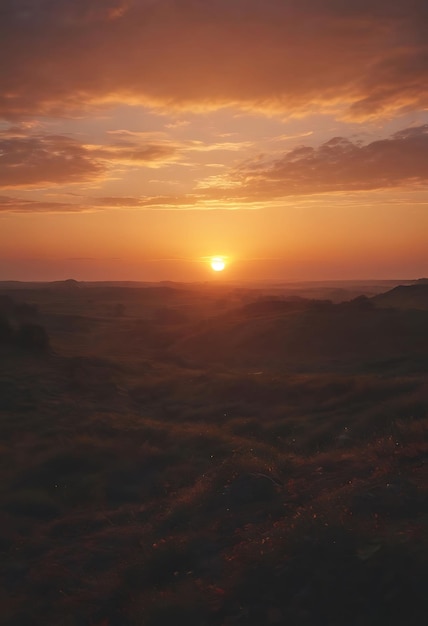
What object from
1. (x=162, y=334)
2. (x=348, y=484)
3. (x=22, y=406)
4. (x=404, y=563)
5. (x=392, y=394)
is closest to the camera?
(x=404, y=563)

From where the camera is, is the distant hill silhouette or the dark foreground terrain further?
the distant hill silhouette

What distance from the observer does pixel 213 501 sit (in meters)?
13.6

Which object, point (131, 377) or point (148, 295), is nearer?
point (131, 377)

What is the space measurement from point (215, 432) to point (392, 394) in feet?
27.5

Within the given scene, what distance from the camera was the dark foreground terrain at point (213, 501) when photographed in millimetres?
8641

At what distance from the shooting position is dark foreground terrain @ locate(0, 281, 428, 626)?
8.64m

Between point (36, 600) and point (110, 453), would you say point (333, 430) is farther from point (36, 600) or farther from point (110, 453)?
point (36, 600)

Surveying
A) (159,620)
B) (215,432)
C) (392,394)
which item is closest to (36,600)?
(159,620)

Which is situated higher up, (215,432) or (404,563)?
(404,563)

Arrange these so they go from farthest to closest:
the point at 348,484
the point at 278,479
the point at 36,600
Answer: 1. the point at 278,479
2. the point at 348,484
3. the point at 36,600

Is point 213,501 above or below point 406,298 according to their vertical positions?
below

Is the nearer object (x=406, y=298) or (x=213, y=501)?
(x=213, y=501)

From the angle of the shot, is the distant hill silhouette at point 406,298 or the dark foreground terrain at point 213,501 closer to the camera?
the dark foreground terrain at point 213,501

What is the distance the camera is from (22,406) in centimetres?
2878
